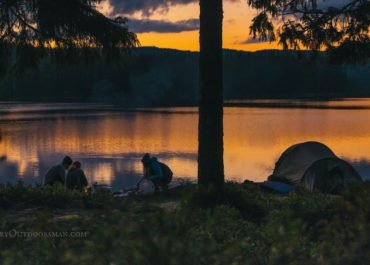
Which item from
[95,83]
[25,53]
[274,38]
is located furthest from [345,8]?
[95,83]

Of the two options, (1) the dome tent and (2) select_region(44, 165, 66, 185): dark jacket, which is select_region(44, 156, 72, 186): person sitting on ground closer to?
(2) select_region(44, 165, 66, 185): dark jacket

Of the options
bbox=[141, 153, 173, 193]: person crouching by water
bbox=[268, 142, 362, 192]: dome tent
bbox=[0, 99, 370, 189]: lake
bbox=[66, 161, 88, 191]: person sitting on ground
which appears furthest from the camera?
bbox=[0, 99, 370, 189]: lake

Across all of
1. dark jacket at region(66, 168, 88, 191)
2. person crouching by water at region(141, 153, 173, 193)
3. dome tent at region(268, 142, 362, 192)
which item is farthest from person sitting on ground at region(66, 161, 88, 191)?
dome tent at region(268, 142, 362, 192)

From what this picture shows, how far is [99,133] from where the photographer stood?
56.2m

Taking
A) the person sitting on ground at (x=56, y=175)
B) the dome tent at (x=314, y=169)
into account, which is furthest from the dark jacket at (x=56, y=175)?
the dome tent at (x=314, y=169)

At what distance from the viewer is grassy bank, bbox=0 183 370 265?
4.44 meters

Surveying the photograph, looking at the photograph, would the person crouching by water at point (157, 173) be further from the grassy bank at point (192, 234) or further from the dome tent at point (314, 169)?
the grassy bank at point (192, 234)

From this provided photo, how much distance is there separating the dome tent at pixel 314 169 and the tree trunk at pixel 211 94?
29.8 ft

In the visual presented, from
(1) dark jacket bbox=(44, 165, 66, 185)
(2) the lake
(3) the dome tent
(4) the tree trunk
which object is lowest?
(2) the lake

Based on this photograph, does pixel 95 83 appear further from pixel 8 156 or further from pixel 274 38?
pixel 274 38

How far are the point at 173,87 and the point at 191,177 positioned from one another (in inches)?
6017

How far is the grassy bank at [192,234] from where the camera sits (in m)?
4.44

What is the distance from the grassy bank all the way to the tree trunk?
1.78 feet

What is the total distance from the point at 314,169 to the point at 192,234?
1319 cm
